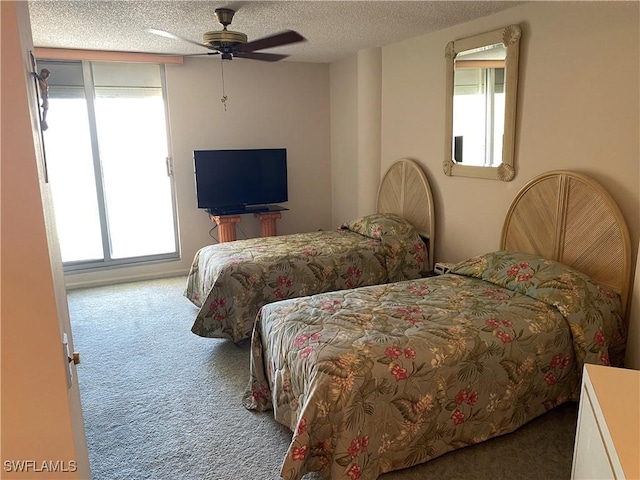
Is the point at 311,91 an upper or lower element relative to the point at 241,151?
upper

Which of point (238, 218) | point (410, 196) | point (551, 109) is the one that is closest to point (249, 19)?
point (410, 196)

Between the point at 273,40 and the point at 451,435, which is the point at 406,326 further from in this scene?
the point at 273,40

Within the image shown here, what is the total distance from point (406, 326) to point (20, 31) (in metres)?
1.89

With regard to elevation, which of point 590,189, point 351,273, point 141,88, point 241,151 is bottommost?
point 351,273

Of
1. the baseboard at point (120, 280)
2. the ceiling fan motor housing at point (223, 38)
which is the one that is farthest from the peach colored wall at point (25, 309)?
the baseboard at point (120, 280)

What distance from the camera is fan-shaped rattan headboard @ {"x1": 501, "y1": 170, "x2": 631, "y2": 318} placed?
2584 millimetres

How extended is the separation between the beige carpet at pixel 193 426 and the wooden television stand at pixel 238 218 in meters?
1.47

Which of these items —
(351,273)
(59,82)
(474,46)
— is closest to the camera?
(474,46)

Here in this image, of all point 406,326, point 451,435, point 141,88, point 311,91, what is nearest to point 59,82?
A: point 141,88

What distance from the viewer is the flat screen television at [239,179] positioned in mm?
4965

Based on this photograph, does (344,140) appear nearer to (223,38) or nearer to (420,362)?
(223,38)

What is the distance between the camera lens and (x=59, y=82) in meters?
4.56

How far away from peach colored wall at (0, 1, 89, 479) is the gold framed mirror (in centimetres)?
295

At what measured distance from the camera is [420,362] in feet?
6.79
